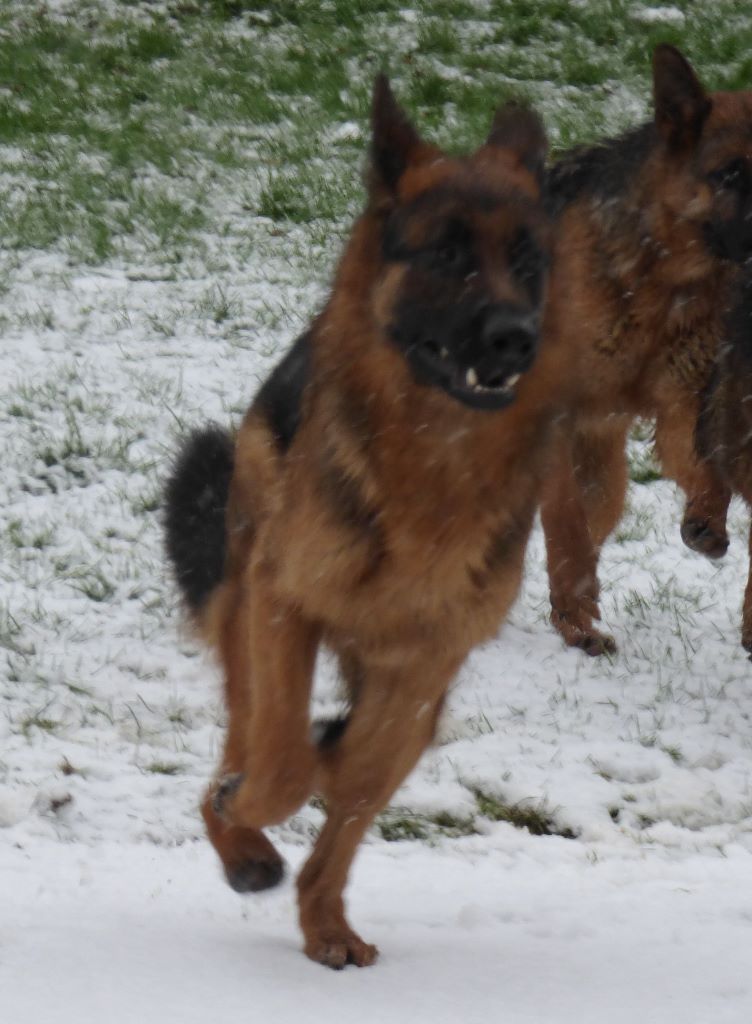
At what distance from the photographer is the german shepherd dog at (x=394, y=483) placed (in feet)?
9.71

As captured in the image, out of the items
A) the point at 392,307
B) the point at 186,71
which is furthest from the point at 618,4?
the point at 392,307

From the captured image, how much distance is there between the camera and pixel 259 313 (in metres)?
7.89

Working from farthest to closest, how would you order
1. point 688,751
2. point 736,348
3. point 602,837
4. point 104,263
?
point 104,263
point 736,348
point 688,751
point 602,837

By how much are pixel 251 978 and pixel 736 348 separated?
3022 mm

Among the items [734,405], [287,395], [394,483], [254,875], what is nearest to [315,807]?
[254,875]

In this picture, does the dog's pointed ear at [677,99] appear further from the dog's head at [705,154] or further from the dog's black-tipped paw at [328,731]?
the dog's black-tipped paw at [328,731]

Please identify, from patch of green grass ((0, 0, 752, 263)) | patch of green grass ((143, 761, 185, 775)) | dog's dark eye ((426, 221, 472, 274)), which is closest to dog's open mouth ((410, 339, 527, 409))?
dog's dark eye ((426, 221, 472, 274))

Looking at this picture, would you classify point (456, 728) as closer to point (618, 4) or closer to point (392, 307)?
point (392, 307)

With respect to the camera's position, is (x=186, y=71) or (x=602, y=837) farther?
(x=186, y=71)

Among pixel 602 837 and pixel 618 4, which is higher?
pixel 618 4

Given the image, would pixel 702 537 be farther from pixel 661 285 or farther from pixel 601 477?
pixel 661 285

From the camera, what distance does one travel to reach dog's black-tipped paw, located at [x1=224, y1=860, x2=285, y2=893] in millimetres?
3449

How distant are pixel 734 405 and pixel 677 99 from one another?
3.62ft

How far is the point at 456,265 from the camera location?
116 inches
